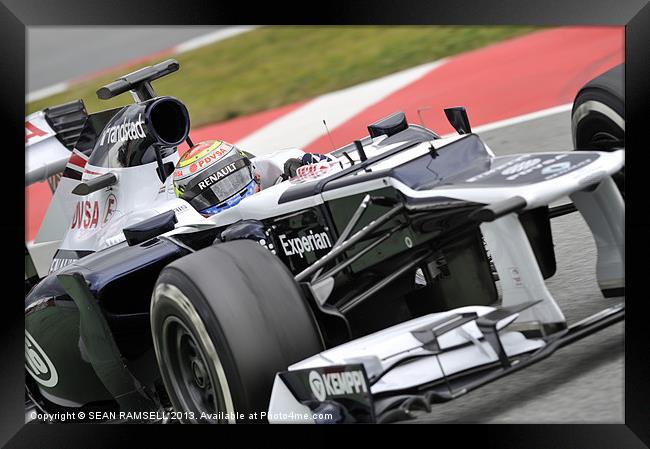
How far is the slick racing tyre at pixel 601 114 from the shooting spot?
443 cm

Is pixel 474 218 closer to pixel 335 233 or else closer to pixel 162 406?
pixel 335 233

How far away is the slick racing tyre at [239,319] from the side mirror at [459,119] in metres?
1.09

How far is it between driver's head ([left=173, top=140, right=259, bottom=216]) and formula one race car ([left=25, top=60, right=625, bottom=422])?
0.11 metres

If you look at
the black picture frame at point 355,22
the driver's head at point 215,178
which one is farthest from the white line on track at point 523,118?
the black picture frame at point 355,22

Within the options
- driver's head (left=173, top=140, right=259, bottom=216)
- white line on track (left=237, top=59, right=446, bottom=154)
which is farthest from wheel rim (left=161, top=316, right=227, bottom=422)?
white line on track (left=237, top=59, right=446, bottom=154)

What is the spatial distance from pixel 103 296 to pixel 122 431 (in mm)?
827

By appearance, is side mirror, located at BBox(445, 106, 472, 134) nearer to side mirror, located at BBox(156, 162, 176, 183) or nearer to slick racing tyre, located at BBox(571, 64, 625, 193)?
slick racing tyre, located at BBox(571, 64, 625, 193)

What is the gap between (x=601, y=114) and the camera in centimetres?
454

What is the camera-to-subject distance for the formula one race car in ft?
11.9

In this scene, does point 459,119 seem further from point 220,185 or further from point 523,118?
point 523,118

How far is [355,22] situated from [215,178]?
122 cm

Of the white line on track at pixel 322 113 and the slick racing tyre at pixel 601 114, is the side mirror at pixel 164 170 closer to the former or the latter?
the slick racing tyre at pixel 601 114

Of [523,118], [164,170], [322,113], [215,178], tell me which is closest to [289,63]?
[322,113]

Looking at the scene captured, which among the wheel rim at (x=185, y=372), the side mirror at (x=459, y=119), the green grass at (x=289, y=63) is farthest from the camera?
the green grass at (x=289, y=63)
